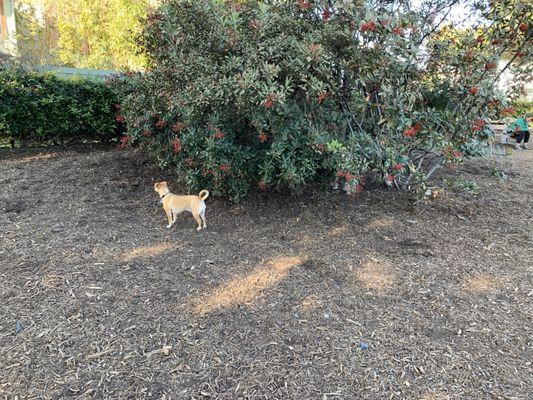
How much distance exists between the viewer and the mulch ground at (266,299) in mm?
1950

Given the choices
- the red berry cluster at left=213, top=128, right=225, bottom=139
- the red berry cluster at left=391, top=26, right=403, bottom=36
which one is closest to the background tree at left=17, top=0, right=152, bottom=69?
the red berry cluster at left=213, top=128, right=225, bottom=139

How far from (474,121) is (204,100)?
8.00ft

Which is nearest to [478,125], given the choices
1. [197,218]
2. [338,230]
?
[338,230]

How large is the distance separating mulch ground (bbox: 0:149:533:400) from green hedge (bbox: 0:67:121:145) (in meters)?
2.21

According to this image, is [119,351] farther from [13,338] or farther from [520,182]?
[520,182]

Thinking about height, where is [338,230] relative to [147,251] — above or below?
above

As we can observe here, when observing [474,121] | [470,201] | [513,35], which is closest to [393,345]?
[474,121]

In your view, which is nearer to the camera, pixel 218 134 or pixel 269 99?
pixel 269 99

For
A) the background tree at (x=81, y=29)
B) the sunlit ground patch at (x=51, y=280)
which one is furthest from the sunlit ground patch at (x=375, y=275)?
the background tree at (x=81, y=29)

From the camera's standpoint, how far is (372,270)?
2.98 metres

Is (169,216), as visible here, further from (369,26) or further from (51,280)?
(369,26)

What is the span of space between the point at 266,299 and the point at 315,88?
1.65m

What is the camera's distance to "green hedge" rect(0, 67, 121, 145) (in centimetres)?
592

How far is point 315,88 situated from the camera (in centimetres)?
307
